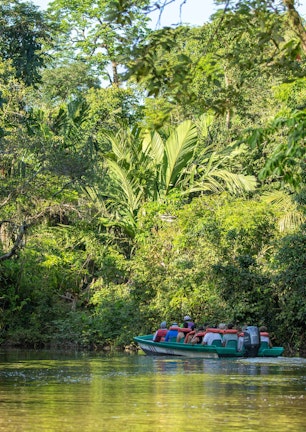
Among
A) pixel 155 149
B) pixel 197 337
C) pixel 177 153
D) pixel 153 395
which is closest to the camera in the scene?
pixel 153 395

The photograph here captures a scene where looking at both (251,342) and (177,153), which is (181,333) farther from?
(177,153)

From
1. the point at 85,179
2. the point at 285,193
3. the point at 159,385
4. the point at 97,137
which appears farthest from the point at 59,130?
the point at 159,385

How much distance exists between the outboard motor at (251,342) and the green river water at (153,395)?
969mm

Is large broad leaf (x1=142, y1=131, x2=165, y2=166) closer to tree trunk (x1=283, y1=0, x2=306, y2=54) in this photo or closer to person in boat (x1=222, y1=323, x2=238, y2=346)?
person in boat (x1=222, y1=323, x2=238, y2=346)

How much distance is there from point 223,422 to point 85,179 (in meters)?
18.6

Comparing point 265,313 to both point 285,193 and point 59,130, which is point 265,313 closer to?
point 285,193

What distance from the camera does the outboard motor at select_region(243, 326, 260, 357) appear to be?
24.7 metres

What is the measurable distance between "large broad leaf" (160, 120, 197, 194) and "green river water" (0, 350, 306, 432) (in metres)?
10.6

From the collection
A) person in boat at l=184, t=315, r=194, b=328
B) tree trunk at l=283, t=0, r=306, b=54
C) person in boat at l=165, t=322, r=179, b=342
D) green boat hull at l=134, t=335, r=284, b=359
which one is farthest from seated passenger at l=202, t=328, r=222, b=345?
tree trunk at l=283, t=0, r=306, b=54

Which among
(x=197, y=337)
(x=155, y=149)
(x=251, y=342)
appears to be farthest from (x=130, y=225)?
(x=251, y=342)

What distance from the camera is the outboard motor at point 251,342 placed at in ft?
80.9

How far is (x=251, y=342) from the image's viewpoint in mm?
24703

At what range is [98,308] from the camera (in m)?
31.3

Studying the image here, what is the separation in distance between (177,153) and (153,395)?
18586 millimetres
